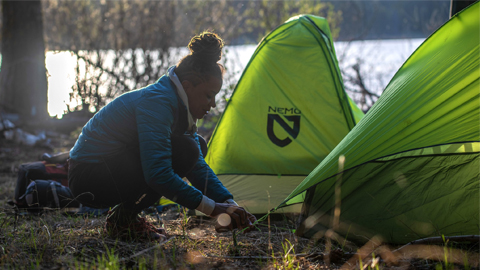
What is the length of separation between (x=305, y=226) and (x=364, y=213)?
0.35 m

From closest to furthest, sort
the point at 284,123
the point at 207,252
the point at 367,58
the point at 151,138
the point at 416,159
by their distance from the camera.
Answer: the point at 151,138 → the point at 207,252 → the point at 416,159 → the point at 284,123 → the point at 367,58

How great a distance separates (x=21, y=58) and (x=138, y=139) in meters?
5.41

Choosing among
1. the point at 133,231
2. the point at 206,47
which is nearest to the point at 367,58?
the point at 206,47

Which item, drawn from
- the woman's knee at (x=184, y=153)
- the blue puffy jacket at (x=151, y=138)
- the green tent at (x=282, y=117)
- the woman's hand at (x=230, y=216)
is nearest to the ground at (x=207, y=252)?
the woman's hand at (x=230, y=216)

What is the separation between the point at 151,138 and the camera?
1976mm

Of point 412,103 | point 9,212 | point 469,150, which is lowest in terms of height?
point 9,212

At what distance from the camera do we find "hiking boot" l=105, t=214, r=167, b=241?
2275 mm

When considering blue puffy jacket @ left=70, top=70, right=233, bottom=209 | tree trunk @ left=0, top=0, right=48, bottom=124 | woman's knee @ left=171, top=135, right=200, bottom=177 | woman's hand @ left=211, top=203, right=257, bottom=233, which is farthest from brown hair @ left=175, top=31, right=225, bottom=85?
tree trunk @ left=0, top=0, right=48, bottom=124

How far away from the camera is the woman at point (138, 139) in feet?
6.97

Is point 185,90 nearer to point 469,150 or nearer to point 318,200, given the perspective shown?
point 318,200

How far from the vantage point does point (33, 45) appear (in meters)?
6.65

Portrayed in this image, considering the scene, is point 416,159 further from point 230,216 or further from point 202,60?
point 202,60

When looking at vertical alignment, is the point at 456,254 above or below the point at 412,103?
below

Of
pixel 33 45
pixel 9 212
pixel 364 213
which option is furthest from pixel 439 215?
pixel 33 45
